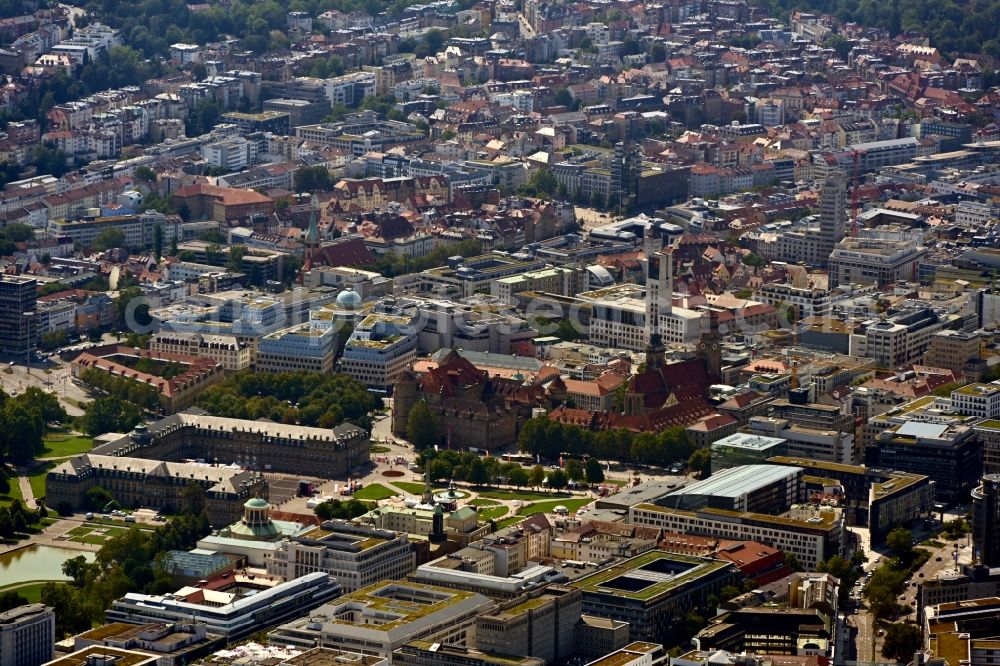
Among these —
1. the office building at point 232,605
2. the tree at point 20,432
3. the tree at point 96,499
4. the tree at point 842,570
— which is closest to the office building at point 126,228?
the tree at point 20,432

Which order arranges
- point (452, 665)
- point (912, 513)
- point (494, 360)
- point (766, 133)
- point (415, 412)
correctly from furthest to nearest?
point (766, 133)
point (494, 360)
point (415, 412)
point (912, 513)
point (452, 665)

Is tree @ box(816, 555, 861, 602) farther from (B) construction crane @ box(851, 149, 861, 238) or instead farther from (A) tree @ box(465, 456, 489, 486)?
(B) construction crane @ box(851, 149, 861, 238)

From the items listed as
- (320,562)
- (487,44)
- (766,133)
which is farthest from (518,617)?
(487,44)

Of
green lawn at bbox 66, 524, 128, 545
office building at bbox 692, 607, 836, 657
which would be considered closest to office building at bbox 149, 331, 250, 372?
green lawn at bbox 66, 524, 128, 545

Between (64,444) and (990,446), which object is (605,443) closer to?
(990,446)

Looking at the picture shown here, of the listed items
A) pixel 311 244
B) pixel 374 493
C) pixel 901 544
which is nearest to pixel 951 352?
pixel 901 544

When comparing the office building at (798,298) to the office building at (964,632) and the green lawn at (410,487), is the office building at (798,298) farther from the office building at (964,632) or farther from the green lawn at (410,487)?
the office building at (964,632)

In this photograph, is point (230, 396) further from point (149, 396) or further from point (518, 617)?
point (518, 617)
